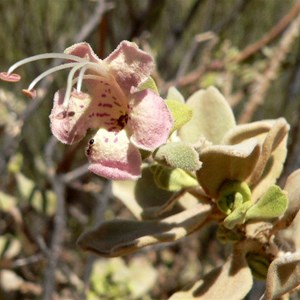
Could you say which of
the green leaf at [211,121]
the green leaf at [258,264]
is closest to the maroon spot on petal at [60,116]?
the green leaf at [211,121]

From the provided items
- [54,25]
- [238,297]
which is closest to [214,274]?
[238,297]

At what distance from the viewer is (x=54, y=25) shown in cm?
248

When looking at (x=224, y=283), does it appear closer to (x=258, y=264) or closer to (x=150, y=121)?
(x=258, y=264)

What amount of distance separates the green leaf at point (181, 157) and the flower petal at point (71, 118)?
0.10 metres

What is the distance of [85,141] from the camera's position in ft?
5.60

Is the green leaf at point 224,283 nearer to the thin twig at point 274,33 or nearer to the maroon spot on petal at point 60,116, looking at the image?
the maroon spot on petal at point 60,116

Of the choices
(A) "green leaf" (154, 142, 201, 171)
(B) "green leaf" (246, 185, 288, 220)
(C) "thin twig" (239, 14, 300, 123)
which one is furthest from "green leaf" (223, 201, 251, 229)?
(C) "thin twig" (239, 14, 300, 123)

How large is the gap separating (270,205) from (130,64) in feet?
0.79

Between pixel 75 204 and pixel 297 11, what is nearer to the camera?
pixel 297 11

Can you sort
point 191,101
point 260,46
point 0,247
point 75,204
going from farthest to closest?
point 75,204 → point 260,46 → point 0,247 → point 191,101

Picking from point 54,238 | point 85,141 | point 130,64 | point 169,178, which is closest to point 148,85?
point 130,64

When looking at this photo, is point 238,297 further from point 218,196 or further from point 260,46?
point 260,46

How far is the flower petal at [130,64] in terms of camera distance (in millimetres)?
721

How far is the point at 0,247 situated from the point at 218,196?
911 millimetres
